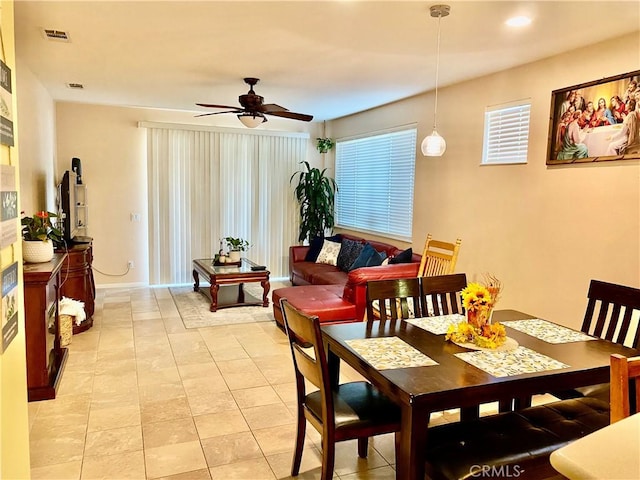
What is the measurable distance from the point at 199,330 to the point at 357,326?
9.10 ft

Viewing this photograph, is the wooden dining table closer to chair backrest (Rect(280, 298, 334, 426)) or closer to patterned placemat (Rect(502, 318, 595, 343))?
patterned placemat (Rect(502, 318, 595, 343))

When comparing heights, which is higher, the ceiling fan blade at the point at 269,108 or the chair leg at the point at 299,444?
the ceiling fan blade at the point at 269,108

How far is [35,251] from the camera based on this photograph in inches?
134

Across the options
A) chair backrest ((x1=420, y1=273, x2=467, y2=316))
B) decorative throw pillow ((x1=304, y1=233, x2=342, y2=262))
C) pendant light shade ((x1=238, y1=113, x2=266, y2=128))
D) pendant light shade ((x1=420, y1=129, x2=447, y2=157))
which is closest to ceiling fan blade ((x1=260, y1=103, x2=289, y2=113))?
pendant light shade ((x1=238, y1=113, x2=266, y2=128))

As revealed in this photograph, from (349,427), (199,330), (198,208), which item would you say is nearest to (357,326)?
(349,427)

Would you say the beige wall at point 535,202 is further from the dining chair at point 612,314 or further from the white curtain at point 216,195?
the white curtain at point 216,195

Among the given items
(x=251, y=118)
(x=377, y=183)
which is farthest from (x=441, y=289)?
(x=377, y=183)

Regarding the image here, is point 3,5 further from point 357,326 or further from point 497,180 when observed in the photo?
point 497,180

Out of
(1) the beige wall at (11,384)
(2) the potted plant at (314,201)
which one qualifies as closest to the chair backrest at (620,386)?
(1) the beige wall at (11,384)

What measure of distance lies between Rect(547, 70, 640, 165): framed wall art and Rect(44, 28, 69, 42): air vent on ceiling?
374 centimetres

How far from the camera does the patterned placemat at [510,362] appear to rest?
190cm

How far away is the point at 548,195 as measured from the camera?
3.75 meters

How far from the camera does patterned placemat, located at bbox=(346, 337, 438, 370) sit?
6.40ft

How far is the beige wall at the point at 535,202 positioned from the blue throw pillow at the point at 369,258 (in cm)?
54
